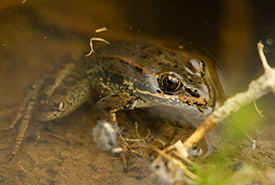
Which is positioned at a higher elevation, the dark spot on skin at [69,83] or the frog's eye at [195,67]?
the frog's eye at [195,67]

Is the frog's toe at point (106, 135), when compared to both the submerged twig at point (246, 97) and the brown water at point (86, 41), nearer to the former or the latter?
the brown water at point (86, 41)

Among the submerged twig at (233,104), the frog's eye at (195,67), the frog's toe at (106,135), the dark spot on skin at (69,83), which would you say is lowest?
the frog's toe at (106,135)

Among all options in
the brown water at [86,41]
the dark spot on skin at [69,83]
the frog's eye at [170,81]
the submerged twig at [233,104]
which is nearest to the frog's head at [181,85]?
the frog's eye at [170,81]

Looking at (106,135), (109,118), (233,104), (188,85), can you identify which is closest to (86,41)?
(109,118)

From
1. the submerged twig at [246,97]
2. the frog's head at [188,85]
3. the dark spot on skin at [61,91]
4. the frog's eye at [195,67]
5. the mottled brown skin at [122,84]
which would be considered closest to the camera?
the submerged twig at [246,97]

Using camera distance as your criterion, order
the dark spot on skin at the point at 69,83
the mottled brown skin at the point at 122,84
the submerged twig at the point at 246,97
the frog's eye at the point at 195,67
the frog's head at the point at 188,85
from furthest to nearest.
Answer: the dark spot on skin at the point at 69,83
the frog's eye at the point at 195,67
the mottled brown skin at the point at 122,84
the frog's head at the point at 188,85
the submerged twig at the point at 246,97

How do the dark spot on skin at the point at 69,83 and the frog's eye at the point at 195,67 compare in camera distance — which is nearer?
the frog's eye at the point at 195,67

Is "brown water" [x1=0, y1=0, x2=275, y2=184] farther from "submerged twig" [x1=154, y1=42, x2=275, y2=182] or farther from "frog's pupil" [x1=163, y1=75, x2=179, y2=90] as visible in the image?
"submerged twig" [x1=154, y1=42, x2=275, y2=182]
